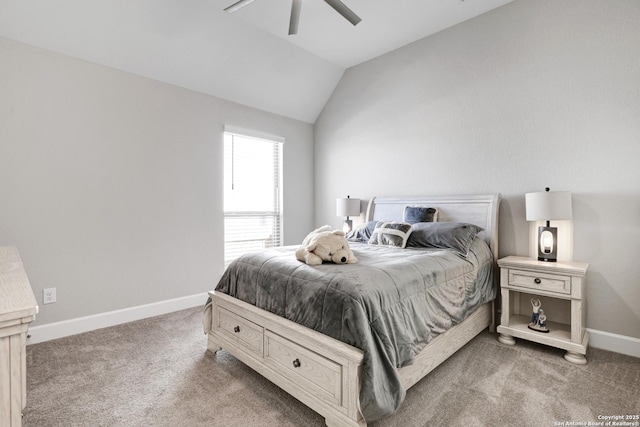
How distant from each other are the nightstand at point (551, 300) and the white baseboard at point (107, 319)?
318cm

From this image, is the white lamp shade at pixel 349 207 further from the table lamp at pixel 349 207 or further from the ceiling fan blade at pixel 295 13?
the ceiling fan blade at pixel 295 13

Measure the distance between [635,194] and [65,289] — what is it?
4.78 metres

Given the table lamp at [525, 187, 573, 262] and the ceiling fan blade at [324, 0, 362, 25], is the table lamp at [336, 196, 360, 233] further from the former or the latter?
the ceiling fan blade at [324, 0, 362, 25]

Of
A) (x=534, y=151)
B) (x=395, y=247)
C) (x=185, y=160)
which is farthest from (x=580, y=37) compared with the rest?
(x=185, y=160)

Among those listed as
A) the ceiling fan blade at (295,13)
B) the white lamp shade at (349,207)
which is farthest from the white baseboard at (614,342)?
the ceiling fan blade at (295,13)

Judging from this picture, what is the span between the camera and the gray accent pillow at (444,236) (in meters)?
2.63

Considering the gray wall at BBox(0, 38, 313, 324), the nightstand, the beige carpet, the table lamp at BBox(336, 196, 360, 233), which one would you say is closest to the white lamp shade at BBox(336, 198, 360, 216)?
the table lamp at BBox(336, 196, 360, 233)

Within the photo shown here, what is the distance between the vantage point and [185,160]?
3523 millimetres

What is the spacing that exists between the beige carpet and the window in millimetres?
1699

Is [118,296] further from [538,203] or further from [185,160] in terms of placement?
[538,203]

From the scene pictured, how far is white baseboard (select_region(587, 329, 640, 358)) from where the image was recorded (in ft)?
7.84

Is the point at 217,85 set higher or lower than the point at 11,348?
higher

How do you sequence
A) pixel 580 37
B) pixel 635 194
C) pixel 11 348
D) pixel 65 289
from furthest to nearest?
pixel 65 289, pixel 580 37, pixel 635 194, pixel 11 348

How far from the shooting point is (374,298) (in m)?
1.60
